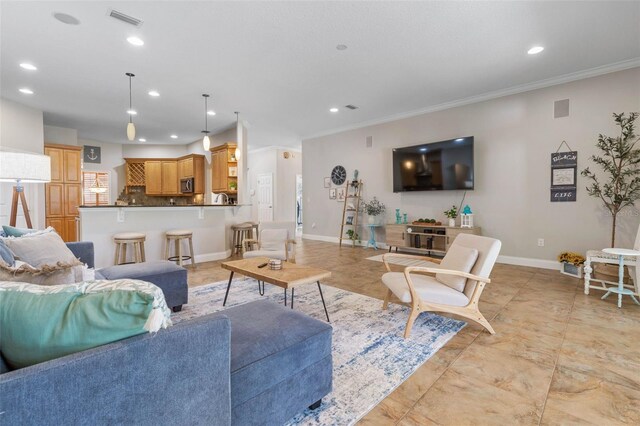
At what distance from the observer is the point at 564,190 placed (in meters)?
4.53

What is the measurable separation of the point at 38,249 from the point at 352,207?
19.2ft

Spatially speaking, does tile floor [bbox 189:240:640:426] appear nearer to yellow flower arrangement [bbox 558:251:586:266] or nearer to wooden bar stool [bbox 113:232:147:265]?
yellow flower arrangement [bbox 558:251:586:266]

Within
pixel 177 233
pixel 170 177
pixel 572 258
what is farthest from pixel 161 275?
pixel 170 177

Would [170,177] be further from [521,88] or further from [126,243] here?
[521,88]

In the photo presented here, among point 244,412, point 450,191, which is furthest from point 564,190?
point 244,412

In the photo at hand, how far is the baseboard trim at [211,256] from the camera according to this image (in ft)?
18.0

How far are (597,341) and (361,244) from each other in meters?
4.96

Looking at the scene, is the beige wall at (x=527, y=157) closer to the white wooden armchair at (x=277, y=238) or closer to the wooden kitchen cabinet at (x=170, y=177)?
the white wooden armchair at (x=277, y=238)

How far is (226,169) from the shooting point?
6.97 meters

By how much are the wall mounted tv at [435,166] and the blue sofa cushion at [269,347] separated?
4672mm

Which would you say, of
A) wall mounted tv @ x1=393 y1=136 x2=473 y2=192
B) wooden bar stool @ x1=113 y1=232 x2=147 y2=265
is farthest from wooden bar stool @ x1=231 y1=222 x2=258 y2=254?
wall mounted tv @ x1=393 y1=136 x2=473 y2=192

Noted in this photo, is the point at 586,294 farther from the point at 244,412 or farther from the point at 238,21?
the point at 238,21

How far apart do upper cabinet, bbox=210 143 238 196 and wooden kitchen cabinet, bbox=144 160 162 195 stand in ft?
8.42

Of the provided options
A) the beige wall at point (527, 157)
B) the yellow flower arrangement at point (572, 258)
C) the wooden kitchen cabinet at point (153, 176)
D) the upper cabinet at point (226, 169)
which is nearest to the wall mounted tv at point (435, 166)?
the beige wall at point (527, 157)
